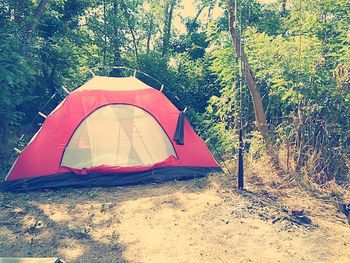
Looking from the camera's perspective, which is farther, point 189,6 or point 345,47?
point 189,6

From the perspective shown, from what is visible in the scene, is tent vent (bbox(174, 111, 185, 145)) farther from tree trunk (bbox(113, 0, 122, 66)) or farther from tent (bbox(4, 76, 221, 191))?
tree trunk (bbox(113, 0, 122, 66))

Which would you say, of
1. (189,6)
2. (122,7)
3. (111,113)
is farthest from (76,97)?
(189,6)

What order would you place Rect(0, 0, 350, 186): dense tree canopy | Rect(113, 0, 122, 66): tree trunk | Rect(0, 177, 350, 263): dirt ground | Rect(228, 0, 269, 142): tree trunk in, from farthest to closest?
Rect(113, 0, 122, 66): tree trunk
Rect(228, 0, 269, 142): tree trunk
Rect(0, 0, 350, 186): dense tree canopy
Rect(0, 177, 350, 263): dirt ground

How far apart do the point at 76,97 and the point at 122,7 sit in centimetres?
826

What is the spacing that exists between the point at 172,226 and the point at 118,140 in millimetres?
1994

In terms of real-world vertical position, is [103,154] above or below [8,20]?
below

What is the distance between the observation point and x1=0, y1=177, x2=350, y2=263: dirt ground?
3412 millimetres

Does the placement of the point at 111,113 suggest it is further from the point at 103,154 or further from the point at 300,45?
the point at 300,45

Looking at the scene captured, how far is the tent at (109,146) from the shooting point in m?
5.30

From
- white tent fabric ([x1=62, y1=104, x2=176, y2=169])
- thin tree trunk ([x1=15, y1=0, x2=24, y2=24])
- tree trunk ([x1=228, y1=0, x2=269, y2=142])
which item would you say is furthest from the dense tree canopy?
white tent fabric ([x1=62, y1=104, x2=176, y2=169])

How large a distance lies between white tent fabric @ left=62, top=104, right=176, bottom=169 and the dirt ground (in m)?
0.51

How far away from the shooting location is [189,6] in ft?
58.7

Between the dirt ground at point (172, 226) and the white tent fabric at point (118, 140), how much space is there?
0.51 metres

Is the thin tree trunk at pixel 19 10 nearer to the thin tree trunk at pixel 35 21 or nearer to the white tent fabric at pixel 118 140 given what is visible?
the thin tree trunk at pixel 35 21
